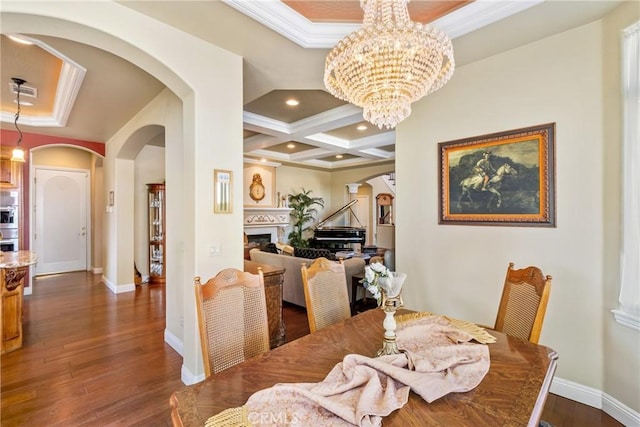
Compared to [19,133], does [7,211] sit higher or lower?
lower

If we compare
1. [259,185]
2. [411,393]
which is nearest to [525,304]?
[411,393]

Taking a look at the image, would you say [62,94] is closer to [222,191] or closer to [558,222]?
[222,191]

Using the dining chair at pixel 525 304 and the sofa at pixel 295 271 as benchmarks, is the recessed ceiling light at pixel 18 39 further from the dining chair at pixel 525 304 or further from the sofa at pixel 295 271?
the dining chair at pixel 525 304

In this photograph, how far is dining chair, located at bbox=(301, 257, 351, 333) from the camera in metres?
1.96

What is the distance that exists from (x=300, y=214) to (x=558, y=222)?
7101 millimetres

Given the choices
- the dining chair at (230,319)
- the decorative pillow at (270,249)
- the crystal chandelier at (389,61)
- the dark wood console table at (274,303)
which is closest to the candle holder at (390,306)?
the dining chair at (230,319)

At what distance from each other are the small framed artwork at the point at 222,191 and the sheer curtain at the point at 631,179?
295 cm

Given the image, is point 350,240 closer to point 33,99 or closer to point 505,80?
point 505,80

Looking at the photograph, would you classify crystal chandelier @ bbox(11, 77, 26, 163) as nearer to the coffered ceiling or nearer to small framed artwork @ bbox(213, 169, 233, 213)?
the coffered ceiling

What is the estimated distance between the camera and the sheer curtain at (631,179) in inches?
77.2

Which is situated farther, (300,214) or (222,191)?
(300,214)

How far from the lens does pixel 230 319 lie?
5.31ft

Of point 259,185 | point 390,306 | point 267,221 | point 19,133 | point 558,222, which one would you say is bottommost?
point 390,306

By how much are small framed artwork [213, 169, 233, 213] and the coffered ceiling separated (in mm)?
1093
